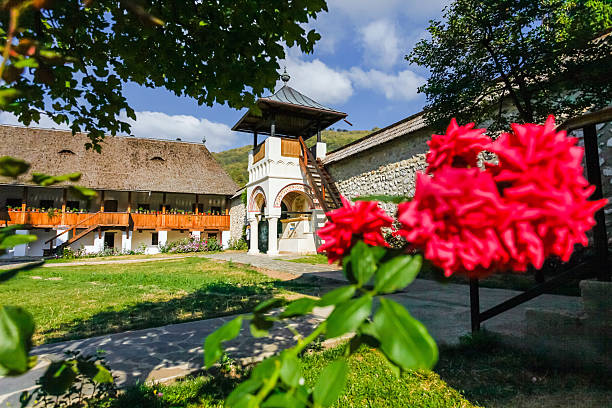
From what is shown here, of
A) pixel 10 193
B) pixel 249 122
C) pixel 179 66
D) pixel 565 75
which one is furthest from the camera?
pixel 10 193

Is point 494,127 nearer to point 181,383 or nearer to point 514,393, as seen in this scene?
point 514,393

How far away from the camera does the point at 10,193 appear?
19062 millimetres

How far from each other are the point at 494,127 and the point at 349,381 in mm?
5544

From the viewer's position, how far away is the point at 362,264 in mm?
550

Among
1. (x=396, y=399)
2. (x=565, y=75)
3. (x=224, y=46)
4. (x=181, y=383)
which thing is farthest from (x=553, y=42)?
(x=181, y=383)

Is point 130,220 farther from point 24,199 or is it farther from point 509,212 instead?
point 509,212

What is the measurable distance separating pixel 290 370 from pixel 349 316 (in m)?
0.14

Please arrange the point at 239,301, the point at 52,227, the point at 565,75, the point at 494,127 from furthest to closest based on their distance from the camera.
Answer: the point at 52,227, the point at 494,127, the point at 239,301, the point at 565,75

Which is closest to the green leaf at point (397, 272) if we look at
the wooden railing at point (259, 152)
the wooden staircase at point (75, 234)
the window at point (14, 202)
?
the wooden railing at point (259, 152)

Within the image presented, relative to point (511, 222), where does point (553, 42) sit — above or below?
above

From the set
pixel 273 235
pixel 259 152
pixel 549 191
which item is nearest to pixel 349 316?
pixel 549 191

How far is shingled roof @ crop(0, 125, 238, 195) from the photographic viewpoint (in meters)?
19.8

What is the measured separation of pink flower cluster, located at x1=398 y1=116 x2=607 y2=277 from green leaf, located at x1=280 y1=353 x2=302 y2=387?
0.27 metres

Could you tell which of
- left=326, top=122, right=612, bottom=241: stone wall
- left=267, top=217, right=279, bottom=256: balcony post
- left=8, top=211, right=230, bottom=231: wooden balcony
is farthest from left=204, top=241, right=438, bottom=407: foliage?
left=8, top=211, right=230, bottom=231: wooden balcony
